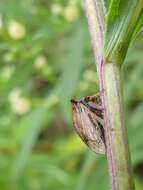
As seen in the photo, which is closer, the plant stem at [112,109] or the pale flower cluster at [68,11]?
the plant stem at [112,109]

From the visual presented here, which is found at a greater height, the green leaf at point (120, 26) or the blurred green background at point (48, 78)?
the blurred green background at point (48, 78)

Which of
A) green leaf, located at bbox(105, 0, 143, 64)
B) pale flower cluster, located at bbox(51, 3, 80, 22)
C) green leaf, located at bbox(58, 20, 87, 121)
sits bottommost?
green leaf, located at bbox(105, 0, 143, 64)

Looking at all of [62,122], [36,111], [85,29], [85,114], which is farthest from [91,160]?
[62,122]

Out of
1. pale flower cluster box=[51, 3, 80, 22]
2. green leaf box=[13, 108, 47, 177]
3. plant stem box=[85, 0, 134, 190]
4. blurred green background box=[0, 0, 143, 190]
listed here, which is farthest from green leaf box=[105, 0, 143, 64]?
green leaf box=[13, 108, 47, 177]

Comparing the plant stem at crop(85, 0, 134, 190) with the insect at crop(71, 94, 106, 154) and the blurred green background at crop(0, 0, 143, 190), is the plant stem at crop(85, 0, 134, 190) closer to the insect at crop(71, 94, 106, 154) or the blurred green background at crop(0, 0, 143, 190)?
the insect at crop(71, 94, 106, 154)

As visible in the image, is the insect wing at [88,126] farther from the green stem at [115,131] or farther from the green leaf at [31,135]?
the green leaf at [31,135]

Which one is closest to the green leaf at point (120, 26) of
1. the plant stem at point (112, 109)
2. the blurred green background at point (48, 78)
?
the plant stem at point (112, 109)

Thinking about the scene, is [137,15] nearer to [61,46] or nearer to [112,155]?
[112,155]
